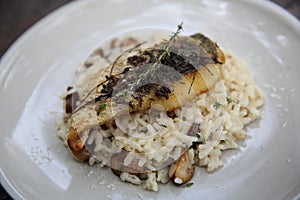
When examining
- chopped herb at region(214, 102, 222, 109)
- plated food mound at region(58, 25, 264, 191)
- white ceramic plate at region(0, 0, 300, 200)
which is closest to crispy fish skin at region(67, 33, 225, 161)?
plated food mound at region(58, 25, 264, 191)

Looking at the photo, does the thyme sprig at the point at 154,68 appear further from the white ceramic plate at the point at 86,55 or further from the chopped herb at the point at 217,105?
the white ceramic plate at the point at 86,55

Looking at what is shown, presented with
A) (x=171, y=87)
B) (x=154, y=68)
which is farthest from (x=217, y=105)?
(x=154, y=68)

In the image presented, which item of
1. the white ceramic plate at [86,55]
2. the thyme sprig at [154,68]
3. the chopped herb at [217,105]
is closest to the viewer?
the white ceramic plate at [86,55]

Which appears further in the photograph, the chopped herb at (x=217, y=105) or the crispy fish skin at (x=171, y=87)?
the chopped herb at (x=217, y=105)

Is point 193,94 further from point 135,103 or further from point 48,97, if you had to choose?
point 48,97

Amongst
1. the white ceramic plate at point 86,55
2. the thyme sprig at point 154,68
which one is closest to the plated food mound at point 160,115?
the thyme sprig at point 154,68

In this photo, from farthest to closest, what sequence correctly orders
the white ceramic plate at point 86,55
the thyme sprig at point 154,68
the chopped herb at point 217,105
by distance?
the chopped herb at point 217,105
the thyme sprig at point 154,68
the white ceramic plate at point 86,55

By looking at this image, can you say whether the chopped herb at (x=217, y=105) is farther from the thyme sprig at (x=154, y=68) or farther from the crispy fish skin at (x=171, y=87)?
the thyme sprig at (x=154, y=68)
